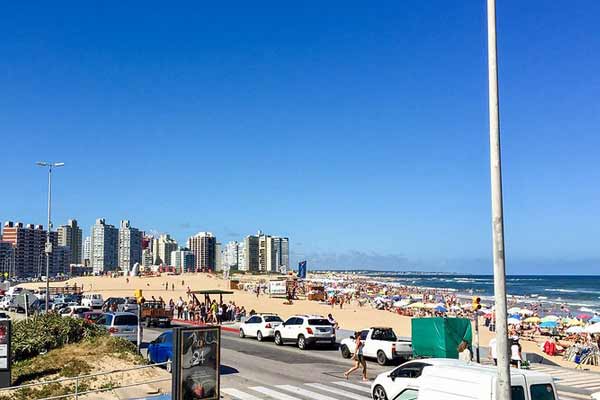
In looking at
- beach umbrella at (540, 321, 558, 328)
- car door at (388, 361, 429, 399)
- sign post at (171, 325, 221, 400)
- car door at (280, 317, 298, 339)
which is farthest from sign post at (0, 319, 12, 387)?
beach umbrella at (540, 321, 558, 328)

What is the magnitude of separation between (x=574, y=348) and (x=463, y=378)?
23.4 meters

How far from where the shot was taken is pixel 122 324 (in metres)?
28.1

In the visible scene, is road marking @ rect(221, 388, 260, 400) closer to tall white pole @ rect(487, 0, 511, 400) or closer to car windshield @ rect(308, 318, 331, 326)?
tall white pole @ rect(487, 0, 511, 400)

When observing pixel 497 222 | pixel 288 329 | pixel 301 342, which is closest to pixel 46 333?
pixel 301 342

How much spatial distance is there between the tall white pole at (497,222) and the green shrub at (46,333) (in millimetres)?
18008

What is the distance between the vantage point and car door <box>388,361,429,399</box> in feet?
48.0

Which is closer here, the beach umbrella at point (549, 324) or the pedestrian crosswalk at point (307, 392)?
the pedestrian crosswalk at point (307, 392)

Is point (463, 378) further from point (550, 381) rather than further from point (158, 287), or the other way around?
point (158, 287)

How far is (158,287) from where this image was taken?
372 feet

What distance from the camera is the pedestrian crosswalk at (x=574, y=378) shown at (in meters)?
20.2

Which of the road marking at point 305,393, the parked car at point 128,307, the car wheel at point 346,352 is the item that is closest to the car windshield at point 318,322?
the car wheel at point 346,352

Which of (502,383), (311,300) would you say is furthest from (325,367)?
(311,300)

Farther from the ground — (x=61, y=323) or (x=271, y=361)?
(x=61, y=323)

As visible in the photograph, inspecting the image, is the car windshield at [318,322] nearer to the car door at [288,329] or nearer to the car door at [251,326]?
the car door at [288,329]
